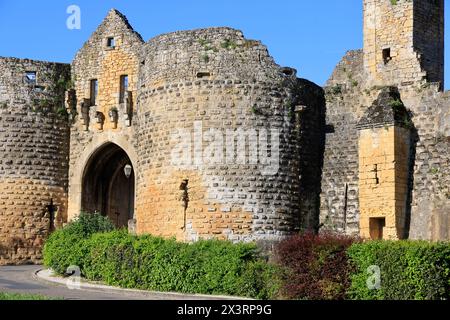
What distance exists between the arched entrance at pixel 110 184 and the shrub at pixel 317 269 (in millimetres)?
14087

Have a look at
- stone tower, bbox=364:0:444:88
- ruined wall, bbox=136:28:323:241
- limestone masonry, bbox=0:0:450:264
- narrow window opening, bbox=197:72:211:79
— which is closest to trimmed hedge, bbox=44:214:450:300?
ruined wall, bbox=136:28:323:241

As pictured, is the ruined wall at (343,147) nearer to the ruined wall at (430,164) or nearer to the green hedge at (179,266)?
the ruined wall at (430,164)

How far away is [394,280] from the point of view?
790 inches

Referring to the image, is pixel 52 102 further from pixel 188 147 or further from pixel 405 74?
pixel 405 74

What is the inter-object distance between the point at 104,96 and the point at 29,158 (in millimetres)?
3394

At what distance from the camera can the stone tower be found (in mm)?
27250

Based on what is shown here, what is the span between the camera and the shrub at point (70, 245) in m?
25.4

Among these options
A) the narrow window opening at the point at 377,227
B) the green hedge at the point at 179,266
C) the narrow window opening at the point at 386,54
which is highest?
the narrow window opening at the point at 386,54

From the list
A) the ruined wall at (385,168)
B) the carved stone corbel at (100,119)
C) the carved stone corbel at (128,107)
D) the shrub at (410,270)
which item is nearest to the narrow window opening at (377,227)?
the ruined wall at (385,168)

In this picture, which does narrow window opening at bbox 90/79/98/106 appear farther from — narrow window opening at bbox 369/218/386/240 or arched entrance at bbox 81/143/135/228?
narrow window opening at bbox 369/218/386/240

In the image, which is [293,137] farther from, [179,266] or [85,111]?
[85,111]

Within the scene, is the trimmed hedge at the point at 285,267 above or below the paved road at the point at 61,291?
above

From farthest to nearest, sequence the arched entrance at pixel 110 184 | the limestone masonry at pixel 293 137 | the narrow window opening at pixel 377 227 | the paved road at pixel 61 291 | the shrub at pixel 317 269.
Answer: the arched entrance at pixel 110 184, the narrow window opening at pixel 377 227, the limestone masonry at pixel 293 137, the shrub at pixel 317 269, the paved road at pixel 61 291

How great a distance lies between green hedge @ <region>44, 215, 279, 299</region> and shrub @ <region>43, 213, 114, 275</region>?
62 cm
